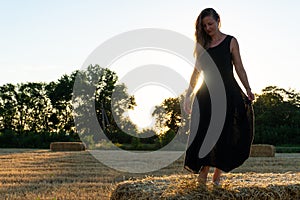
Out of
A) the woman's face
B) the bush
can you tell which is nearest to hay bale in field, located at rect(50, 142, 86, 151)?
the bush

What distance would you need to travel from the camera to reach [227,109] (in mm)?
3750

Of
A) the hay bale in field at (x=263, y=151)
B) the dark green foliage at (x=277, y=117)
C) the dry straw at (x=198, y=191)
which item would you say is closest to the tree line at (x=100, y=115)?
the dark green foliage at (x=277, y=117)

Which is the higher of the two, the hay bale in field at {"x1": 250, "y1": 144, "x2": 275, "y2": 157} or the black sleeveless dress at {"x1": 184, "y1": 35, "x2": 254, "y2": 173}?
the hay bale in field at {"x1": 250, "y1": 144, "x2": 275, "y2": 157}

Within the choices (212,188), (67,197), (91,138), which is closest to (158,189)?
(212,188)

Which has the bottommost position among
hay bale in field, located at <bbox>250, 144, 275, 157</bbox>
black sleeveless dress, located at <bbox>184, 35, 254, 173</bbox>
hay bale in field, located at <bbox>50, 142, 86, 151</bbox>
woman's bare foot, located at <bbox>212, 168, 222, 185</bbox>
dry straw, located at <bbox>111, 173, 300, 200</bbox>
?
dry straw, located at <bbox>111, 173, 300, 200</bbox>

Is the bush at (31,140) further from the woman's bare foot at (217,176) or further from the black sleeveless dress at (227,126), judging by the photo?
the black sleeveless dress at (227,126)

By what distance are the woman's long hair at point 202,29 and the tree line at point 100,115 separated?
6.92 m

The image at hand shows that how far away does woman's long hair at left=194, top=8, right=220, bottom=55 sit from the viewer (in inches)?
153

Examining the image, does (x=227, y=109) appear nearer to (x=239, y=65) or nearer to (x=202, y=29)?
(x=239, y=65)

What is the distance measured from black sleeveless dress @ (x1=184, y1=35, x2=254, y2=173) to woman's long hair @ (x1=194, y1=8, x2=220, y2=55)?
0.43ft

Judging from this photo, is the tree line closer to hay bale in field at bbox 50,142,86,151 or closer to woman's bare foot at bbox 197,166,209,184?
hay bale in field at bbox 50,142,86,151

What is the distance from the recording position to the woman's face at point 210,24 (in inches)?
152

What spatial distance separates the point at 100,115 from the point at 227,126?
18411 millimetres

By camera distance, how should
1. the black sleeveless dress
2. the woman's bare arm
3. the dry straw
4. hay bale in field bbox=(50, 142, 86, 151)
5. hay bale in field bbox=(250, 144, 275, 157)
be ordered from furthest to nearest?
hay bale in field bbox=(50, 142, 86, 151) < hay bale in field bbox=(250, 144, 275, 157) < the woman's bare arm < the black sleeveless dress < the dry straw
